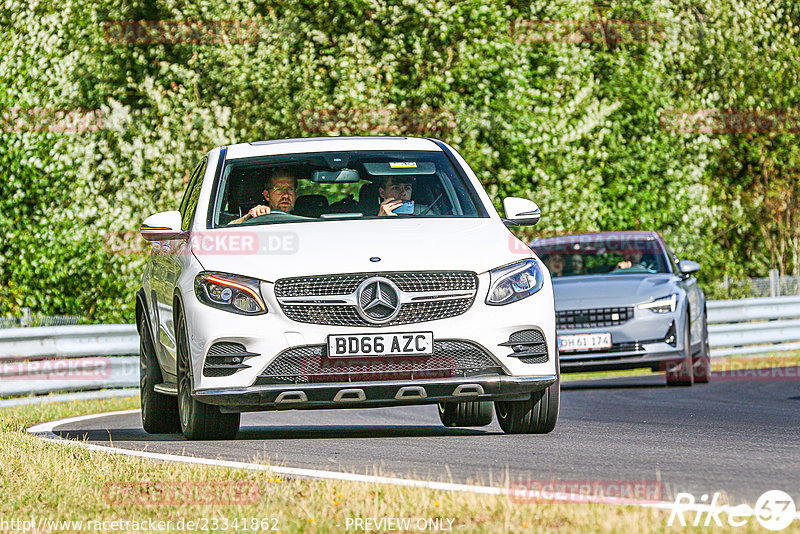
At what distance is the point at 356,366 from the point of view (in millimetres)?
8398

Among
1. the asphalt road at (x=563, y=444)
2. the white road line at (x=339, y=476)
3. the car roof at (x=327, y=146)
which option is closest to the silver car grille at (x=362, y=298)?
the asphalt road at (x=563, y=444)

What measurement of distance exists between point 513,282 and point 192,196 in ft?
9.48

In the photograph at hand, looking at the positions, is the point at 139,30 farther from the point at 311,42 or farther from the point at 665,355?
the point at 665,355

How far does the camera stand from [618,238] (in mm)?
17312

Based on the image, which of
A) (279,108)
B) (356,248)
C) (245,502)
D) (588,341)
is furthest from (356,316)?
(279,108)

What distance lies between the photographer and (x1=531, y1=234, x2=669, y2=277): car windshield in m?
16.7

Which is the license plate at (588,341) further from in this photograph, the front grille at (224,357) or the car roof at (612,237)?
the front grille at (224,357)

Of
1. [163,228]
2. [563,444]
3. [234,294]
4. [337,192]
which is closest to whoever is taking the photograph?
[234,294]

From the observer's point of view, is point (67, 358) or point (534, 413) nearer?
point (534, 413)

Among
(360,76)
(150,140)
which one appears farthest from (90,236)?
(360,76)

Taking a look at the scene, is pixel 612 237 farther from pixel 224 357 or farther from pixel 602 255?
pixel 224 357

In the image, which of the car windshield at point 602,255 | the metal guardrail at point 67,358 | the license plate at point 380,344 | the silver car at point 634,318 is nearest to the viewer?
the license plate at point 380,344

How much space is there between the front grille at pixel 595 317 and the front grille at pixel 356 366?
24.4ft

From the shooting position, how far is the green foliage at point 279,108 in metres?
24.6
